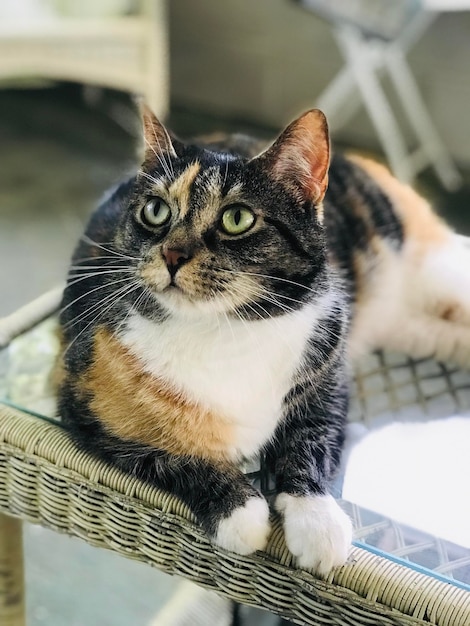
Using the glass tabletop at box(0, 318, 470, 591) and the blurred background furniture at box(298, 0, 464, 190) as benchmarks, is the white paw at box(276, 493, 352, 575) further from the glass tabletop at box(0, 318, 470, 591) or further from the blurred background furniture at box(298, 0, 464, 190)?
the blurred background furniture at box(298, 0, 464, 190)

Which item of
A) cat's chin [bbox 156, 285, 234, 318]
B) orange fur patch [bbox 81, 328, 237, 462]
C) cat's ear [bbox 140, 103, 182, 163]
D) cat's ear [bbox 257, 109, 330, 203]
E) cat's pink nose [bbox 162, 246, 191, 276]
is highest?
cat's ear [bbox 140, 103, 182, 163]

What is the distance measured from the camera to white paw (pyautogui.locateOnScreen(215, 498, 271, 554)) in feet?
2.50

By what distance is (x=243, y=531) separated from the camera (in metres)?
0.76

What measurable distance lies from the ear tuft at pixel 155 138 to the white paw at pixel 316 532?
1.44 feet

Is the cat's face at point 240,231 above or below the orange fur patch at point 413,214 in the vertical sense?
below

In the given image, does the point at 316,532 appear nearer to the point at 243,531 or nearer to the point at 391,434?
the point at 243,531

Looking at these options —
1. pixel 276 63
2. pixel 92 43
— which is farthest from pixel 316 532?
pixel 276 63

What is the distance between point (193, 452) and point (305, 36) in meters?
2.50

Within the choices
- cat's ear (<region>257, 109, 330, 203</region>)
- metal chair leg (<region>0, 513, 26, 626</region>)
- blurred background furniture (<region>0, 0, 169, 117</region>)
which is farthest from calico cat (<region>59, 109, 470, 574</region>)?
blurred background furniture (<region>0, 0, 169, 117</region>)

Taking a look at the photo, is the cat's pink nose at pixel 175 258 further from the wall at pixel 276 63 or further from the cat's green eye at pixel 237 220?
the wall at pixel 276 63

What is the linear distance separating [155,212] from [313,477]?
1.19ft

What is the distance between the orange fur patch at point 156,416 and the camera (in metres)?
0.85

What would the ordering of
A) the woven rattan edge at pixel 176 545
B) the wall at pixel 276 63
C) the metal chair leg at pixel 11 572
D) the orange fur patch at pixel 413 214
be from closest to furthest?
1. the woven rattan edge at pixel 176 545
2. the metal chair leg at pixel 11 572
3. the orange fur patch at pixel 413 214
4. the wall at pixel 276 63

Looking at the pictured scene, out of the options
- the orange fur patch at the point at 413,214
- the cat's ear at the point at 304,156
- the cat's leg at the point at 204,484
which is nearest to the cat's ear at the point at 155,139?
the cat's ear at the point at 304,156
